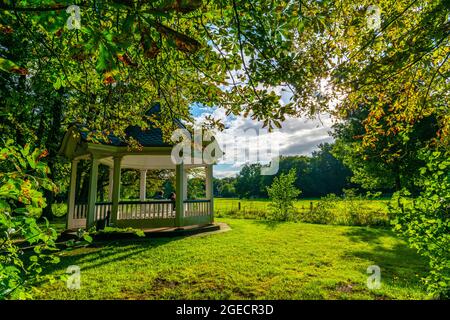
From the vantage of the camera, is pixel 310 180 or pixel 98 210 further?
pixel 310 180

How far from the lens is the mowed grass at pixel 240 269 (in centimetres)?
475

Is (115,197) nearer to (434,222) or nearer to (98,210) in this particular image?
(98,210)

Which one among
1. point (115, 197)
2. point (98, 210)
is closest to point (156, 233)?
point (115, 197)

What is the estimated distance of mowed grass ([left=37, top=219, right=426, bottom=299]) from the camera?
475 centimetres

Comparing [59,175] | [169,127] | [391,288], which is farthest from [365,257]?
[59,175]

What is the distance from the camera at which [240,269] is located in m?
6.16

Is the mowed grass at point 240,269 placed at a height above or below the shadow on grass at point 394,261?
above

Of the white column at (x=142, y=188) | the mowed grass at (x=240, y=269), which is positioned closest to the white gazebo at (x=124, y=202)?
the mowed grass at (x=240, y=269)

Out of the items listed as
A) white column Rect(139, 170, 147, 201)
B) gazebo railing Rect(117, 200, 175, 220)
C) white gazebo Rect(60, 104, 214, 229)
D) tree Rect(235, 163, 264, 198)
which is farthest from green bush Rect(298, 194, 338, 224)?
tree Rect(235, 163, 264, 198)

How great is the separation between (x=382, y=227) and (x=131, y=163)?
15118 mm

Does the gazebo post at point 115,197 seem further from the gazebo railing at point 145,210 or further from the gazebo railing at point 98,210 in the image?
the gazebo railing at point 98,210

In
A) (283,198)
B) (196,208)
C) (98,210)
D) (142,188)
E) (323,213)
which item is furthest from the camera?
(283,198)

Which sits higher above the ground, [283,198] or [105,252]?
[283,198]

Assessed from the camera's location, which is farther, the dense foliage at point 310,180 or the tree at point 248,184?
the dense foliage at point 310,180
